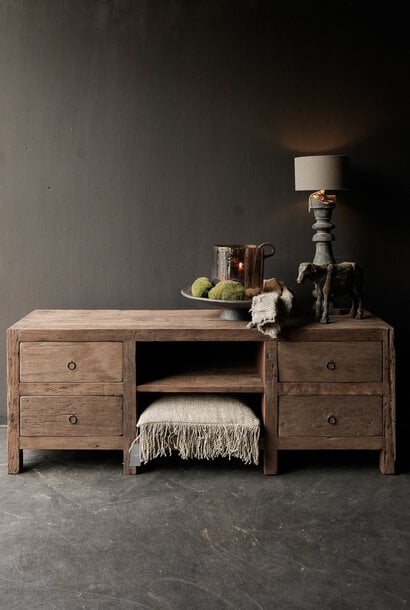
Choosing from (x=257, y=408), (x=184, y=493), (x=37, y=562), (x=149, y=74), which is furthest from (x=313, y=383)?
(x=149, y=74)

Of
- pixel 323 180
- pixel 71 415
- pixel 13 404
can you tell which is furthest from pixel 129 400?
pixel 323 180

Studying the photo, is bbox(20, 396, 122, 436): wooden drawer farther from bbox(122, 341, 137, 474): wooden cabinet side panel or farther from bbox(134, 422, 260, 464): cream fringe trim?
bbox(134, 422, 260, 464): cream fringe trim

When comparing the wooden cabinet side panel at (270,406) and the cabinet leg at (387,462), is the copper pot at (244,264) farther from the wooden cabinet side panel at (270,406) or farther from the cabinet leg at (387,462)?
the cabinet leg at (387,462)

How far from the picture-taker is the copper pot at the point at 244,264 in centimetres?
313

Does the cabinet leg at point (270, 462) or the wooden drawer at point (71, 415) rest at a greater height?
the wooden drawer at point (71, 415)

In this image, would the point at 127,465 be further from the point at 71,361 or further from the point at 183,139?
the point at 183,139

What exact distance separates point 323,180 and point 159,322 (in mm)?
980

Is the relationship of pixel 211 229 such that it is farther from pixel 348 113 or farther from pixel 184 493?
pixel 184 493

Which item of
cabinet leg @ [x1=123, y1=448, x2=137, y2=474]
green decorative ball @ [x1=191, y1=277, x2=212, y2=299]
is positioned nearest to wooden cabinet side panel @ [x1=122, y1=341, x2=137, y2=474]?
cabinet leg @ [x1=123, y1=448, x2=137, y2=474]

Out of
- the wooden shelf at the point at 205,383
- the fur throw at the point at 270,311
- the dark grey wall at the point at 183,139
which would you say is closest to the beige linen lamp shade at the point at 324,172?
the dark grey wall at the point at 183,139

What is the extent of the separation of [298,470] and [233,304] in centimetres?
79

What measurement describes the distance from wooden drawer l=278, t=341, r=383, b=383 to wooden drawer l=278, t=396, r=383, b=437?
88mm

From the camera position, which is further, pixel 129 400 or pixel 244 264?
pixel 244 264

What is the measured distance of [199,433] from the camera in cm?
294
